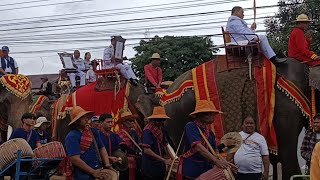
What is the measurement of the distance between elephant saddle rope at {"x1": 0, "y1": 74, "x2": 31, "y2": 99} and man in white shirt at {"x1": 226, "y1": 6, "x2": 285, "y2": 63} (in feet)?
14.0

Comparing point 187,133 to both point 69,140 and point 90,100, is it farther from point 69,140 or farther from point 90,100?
point 90,100

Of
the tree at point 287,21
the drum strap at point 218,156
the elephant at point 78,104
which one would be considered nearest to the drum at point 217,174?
the drum strap at point 218,156

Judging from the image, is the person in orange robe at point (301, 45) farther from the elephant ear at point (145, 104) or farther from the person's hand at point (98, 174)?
the person's hand at point (98, 174)

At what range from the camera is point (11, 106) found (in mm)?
11094

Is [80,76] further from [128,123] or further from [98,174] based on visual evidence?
[98,174]

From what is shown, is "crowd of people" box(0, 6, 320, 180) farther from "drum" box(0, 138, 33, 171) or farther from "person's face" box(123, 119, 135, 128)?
"drum" box(0, 138, 33, 171)

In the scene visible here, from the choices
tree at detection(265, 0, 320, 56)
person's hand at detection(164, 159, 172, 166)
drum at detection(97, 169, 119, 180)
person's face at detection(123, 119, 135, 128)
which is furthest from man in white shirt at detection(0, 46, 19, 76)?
tree at detection(265, 0, 320, 56)

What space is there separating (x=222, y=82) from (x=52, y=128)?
19.1 ft

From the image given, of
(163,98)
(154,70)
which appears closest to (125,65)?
(154,70)

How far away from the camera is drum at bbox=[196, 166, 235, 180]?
19.7ft

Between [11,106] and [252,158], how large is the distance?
5430mm

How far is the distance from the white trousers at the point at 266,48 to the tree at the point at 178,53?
22.8 meters

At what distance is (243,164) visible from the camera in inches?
290

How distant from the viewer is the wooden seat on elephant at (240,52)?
8.93 m
